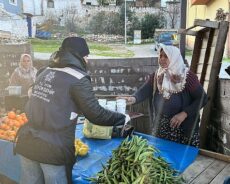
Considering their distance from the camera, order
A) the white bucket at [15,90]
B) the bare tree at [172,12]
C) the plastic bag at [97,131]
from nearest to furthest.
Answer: the plastic bag at [97,131], the bare tree at [172,12], the white bucket at [15,90]

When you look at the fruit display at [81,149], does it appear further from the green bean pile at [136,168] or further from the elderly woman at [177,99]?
the elderly woman at [177,99]

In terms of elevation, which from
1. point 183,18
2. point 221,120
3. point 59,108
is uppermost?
point 183,18

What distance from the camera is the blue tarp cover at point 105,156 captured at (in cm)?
228

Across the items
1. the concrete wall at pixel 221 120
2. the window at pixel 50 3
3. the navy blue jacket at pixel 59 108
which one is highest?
the window at pixel 50 3

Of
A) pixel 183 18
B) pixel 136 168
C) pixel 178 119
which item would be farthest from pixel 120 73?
pixel 136 168

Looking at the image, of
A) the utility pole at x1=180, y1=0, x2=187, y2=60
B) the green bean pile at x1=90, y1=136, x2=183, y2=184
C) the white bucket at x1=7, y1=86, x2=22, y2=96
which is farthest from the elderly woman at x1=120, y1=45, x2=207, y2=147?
the white bucket at x1=7, y1=86, x2=22, y2=96

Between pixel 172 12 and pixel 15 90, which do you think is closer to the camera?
pixel 172 12

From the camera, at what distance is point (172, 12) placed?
13.1ft

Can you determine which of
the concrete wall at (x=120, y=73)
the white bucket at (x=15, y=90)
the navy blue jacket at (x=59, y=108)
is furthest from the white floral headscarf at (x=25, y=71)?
the navy blue jacket at (x=59, y=108)

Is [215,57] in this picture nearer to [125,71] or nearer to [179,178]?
[125,71]

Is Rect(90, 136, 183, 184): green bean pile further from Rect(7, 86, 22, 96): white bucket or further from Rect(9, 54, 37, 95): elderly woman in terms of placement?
Rect(9, 54, 37, 95): elderly woman

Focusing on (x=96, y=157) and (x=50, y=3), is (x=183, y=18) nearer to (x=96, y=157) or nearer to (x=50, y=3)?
(x=50, y=3)

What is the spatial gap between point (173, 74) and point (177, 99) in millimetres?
239

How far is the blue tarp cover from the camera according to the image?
7.48ft
